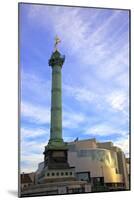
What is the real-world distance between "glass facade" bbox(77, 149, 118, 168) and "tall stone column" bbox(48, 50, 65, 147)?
7.7 inches

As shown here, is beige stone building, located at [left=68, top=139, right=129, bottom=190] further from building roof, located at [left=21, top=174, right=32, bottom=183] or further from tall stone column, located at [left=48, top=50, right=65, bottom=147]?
building roof, located at [left=21, top=174, right=32, bottom=183]

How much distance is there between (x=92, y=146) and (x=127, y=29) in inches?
33.7

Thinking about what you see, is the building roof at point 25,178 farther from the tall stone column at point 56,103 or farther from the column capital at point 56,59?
the column capital at point 56,59

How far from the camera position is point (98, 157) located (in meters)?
3.43

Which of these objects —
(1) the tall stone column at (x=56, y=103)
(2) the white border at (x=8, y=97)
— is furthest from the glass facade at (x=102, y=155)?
(2) the white border at (x=8, y=97)

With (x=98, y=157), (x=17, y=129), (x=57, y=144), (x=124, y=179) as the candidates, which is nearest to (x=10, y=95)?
(x=17, y=129)

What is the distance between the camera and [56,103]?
3346mm

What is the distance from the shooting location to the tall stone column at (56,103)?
334 centimetres

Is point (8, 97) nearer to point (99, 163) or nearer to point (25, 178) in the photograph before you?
point (25, 178)

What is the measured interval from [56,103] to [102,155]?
489mm

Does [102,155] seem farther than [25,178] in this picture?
Yes

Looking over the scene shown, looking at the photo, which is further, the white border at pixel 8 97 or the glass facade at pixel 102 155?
the glass facade at pixel 102 155

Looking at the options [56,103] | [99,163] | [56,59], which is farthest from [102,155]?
[56,59]

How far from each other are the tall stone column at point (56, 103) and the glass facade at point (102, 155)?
0.19 metres
